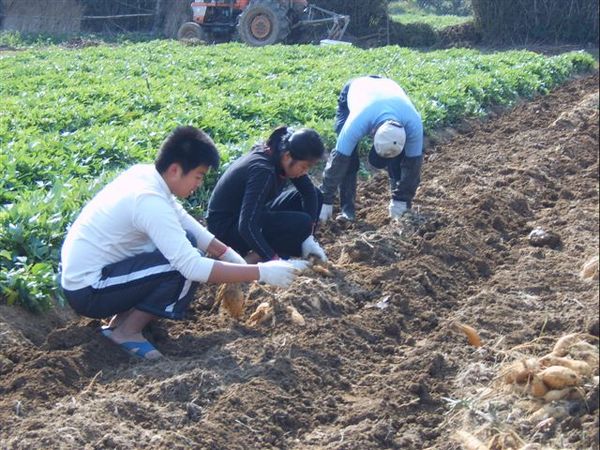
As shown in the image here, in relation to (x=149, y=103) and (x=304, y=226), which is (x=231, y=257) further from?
(x=149, y=103)

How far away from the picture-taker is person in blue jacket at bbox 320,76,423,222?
6695 millimetres

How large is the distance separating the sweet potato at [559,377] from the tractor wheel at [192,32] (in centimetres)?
2208

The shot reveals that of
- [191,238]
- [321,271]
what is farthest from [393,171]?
[191,238]

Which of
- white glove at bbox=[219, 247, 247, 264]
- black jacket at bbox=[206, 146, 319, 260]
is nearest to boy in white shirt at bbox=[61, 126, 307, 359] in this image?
white glove at bbox=[219, 247, 247, 264]

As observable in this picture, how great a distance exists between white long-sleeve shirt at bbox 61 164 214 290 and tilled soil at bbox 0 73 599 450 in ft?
1.33

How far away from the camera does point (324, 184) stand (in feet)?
23.2

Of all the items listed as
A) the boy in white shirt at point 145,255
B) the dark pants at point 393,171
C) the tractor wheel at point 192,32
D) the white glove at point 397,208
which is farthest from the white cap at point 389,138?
the tractor wheel at point 192,32

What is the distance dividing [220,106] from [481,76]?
16.5ft

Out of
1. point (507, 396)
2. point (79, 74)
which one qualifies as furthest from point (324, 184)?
point (79, 74)

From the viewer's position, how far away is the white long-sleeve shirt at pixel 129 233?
4.43m

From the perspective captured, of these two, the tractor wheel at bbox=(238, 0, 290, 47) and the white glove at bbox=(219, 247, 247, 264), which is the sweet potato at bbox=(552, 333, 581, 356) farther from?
the tractor wheel at bbox=(238, 0, 290, 47)

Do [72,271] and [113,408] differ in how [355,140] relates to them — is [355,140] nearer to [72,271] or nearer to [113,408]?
[72,271]

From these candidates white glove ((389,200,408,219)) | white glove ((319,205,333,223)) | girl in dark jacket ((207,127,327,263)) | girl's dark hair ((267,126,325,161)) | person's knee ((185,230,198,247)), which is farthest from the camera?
white glove ((389,200,408,219))

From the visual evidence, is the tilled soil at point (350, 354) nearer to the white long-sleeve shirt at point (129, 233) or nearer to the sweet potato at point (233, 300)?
the sweet potato at point (233, 300)
